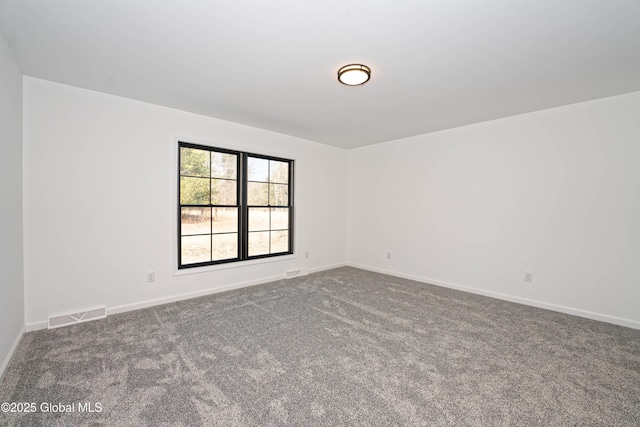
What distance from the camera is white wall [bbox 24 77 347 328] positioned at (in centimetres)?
285

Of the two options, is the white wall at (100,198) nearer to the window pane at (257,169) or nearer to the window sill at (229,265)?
the window sill at (229,265)

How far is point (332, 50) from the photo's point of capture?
2311mm

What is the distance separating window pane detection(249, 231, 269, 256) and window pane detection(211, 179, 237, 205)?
68cm

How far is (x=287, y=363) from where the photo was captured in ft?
7.52

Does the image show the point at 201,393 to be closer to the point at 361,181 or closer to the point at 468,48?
the point at 468,48

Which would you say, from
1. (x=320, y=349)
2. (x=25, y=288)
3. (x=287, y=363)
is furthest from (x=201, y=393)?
(x=25, y=288)

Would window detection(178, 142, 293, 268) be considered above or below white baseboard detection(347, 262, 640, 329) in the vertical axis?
above

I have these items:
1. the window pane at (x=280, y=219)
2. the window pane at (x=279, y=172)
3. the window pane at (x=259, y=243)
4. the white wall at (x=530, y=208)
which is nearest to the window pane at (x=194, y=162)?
the window pane at (x=279, y=172)

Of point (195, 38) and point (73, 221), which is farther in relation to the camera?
point (73, 221)

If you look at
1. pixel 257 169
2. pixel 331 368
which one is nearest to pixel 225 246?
pixel 257 169

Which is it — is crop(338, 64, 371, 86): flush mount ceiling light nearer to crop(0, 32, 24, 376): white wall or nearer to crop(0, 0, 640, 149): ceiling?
crop(0, 0, 640, 149): ceiling

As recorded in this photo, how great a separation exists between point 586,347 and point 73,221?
533 cm

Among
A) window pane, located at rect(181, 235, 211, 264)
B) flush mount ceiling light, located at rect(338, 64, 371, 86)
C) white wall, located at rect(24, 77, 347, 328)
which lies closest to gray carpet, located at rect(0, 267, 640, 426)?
white wall, located at rect(24, 77, 347, 328)

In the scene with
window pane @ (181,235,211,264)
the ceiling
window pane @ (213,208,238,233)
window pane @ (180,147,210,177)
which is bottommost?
window pane @ (181,235,211,264)
